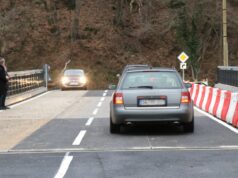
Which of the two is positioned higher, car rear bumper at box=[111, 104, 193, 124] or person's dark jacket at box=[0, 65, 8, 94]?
person's dark jacket at box=[0, 65, 8, 94]

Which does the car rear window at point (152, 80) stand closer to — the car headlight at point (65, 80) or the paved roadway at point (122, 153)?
the paved roadway at point (122, 153)

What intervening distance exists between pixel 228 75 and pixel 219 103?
15.2m

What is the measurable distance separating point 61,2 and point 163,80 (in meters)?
43.8

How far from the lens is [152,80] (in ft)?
36.9

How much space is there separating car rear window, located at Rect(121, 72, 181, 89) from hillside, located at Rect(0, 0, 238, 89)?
31188mm

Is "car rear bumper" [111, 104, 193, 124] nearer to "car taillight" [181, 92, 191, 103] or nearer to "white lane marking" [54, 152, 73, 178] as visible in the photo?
"car taillight" [181, 92, 191, 103]

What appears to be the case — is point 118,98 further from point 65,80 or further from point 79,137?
point 65,80

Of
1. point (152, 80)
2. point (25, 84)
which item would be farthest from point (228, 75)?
point (152, 80)

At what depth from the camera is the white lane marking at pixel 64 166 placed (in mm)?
6953

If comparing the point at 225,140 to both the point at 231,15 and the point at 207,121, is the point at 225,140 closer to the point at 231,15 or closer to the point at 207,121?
the point at 207,121

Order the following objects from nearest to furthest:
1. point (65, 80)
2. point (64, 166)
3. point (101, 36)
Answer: point (64, 166), point (65, 80), point (101, 36)

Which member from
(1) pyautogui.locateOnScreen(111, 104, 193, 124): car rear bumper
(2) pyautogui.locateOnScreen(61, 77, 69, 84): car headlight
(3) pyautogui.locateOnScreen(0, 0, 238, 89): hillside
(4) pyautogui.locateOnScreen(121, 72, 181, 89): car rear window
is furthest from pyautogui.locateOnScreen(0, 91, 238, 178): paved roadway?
(3) pyautogui.locateOnScreen(0, 0, 238, 89): hillside

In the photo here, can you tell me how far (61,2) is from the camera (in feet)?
176

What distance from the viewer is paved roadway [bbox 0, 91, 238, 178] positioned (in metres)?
7.09
